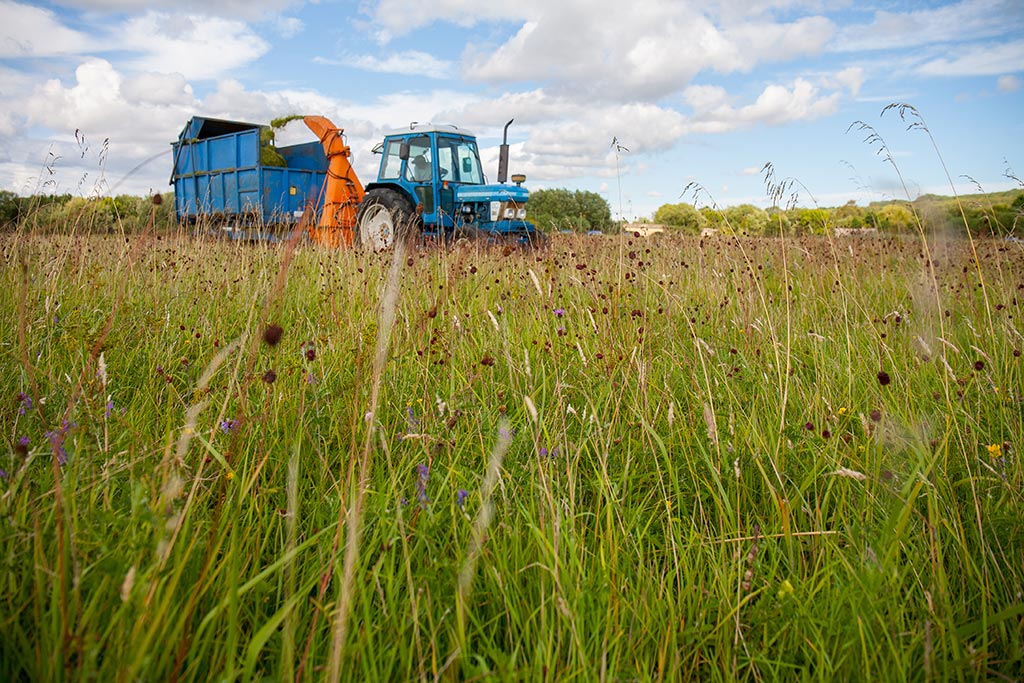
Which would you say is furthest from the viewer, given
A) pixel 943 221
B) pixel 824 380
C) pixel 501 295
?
pixel 501 295

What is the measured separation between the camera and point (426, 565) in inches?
58.5

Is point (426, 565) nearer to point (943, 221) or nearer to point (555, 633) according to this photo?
point (555, 633)

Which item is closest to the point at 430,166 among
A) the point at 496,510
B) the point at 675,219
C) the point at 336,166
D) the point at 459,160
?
the point at 459,160

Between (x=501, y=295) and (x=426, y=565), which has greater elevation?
(x=501, y=295)

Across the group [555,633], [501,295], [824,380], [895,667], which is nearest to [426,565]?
[555,633]

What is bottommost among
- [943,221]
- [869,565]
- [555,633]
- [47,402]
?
[555,633]

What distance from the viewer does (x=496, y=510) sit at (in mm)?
1715

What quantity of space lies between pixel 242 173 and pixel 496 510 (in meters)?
12.6

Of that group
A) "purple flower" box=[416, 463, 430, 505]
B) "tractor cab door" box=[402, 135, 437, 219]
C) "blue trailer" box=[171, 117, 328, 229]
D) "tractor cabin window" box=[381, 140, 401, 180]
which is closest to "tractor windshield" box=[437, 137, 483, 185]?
"tractor cab door" box=[402, 135, 437, 219]

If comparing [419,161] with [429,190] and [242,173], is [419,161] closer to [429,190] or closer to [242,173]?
[429,190]

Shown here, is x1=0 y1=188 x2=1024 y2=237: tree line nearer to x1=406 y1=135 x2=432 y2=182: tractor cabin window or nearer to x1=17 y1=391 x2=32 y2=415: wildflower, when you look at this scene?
x1=17 y1=391 x2=32 y2=415: wildflower

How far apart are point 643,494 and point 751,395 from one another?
0.78m

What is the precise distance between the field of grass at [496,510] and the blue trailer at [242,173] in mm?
9223

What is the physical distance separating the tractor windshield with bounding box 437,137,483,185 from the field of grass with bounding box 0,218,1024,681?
7.59 meters
